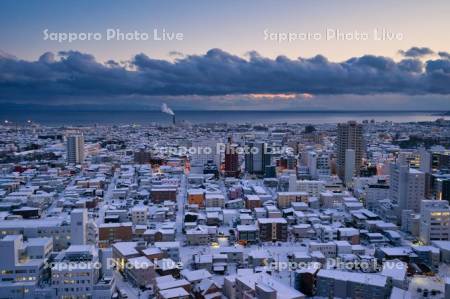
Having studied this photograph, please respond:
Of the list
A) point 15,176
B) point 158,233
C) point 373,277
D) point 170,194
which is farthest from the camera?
point 15,176

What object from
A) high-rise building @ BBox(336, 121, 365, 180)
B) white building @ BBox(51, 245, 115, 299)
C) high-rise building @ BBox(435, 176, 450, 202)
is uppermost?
high-rise building @ BBox(336, 121, 365, 180)

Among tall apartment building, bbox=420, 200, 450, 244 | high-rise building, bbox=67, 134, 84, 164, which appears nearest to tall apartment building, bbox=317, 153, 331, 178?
tall apartment building, bbox=420, 200, 450, 244

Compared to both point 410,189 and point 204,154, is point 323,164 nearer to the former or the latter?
point 204,154

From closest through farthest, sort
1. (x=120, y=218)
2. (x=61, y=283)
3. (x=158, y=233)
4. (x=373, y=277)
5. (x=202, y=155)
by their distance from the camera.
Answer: (x=61, y=283)
(x=373, y=277)
(x=158, y=233)
(x=120, y=218)
(x=202, y=155)

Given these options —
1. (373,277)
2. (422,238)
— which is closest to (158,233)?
(373,277)

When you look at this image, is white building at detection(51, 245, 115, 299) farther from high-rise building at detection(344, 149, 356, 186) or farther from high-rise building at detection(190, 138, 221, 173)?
high-rise building at detection(190, 138, 221, 173)

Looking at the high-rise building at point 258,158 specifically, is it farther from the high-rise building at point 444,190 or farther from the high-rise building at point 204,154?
the high-rise building at point 444,190

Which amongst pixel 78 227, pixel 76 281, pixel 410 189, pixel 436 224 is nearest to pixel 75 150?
pixel 78 227

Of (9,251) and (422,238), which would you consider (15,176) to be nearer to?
(9,251)
